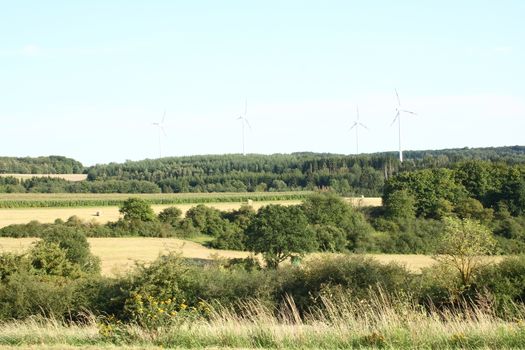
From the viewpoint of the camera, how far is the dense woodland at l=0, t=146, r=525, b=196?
144 m

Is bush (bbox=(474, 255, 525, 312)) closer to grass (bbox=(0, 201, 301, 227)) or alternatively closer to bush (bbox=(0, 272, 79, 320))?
bush (bbox=(0, 272, 79, 320))

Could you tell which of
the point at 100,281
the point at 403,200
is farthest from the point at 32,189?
the point at 100,281

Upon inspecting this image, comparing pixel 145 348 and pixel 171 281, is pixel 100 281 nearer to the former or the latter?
pixel 171 281

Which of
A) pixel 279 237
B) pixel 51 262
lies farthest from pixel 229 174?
pixel 51 262

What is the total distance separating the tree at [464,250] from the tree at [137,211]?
2234 inches

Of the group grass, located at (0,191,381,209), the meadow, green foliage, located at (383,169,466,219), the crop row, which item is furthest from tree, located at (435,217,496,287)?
the crop row

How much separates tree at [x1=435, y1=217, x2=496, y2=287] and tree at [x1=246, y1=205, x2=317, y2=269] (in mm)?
19187

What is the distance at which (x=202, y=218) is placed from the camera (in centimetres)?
9312

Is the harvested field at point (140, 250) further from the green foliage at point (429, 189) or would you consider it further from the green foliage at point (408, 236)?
the green foliage at point (429, 189)

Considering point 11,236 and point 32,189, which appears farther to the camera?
point 32,189

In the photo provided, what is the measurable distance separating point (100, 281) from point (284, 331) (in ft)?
47.6

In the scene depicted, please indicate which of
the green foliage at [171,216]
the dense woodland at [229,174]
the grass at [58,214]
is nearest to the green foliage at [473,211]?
the grass at [58,214]

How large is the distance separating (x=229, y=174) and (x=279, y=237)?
11046cm

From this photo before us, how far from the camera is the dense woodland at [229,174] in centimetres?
14362
